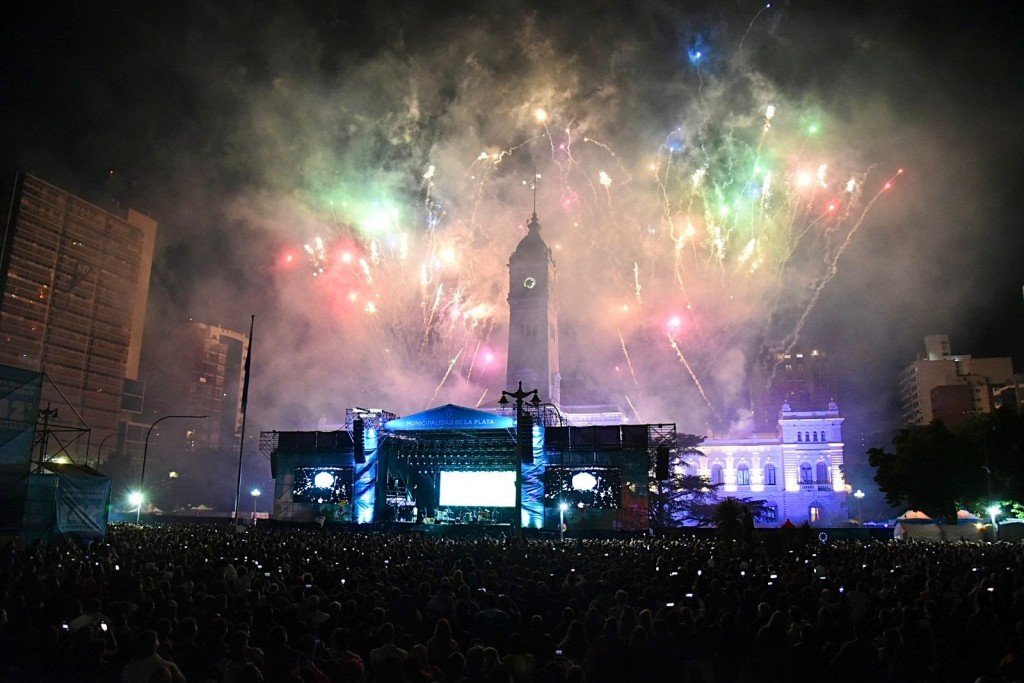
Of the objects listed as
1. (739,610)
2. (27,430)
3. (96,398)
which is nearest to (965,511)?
(739,610)

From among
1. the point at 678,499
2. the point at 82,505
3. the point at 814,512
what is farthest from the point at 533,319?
the point at 82,505

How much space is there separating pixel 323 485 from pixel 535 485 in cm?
1570

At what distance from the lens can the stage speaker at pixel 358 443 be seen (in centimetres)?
4775

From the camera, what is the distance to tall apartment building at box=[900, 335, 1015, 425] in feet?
334

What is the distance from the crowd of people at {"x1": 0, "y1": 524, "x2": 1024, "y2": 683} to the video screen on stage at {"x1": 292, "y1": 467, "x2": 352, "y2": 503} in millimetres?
34569

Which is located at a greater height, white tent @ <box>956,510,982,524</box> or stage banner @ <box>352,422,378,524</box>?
stage banner @ <box>352,422,378,524</box>

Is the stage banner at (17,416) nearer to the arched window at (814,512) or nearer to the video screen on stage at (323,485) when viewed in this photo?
the video screen on stage at (323,485)

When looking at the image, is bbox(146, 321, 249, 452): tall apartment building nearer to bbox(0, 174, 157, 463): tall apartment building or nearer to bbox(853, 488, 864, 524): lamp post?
bbox(0, 174, 157, 463): tall apartment building

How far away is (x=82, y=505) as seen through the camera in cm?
2480

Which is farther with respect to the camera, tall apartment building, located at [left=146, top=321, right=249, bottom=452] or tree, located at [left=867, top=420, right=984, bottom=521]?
tall apartment building, located at [left=146, top=321, right=249, bottom=452]

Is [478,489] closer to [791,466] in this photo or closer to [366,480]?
[366,480]

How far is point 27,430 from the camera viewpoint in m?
24.7

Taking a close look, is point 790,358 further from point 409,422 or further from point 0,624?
point 0,624

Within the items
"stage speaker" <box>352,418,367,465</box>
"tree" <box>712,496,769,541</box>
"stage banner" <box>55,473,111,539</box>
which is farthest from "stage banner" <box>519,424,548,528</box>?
"stage banner" <box>55,473,111,539</box>
